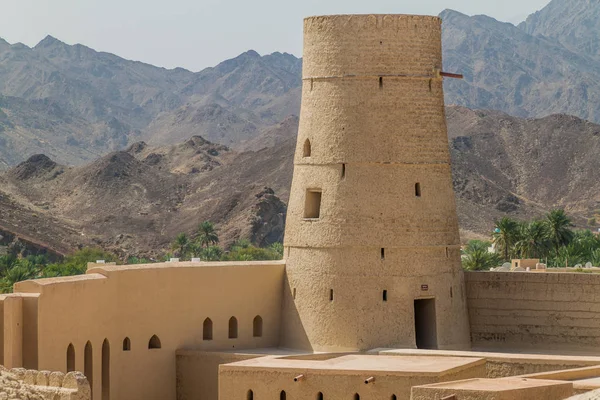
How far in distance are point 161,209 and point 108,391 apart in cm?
9092

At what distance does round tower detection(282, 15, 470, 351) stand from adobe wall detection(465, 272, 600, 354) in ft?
2.62

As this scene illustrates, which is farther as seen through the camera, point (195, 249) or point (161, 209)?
point (161, 209)

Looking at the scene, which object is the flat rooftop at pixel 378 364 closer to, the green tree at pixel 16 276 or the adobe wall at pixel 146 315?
the adobe wall at pixel 146 315

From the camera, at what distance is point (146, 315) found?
78.3 ft

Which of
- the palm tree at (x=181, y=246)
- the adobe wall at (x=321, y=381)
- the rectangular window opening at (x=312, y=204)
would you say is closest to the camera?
the adobe wall at (x=321, y=381)

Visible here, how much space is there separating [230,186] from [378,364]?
3862 inches

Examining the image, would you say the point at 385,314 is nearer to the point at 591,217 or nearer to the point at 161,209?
the point at 161,209

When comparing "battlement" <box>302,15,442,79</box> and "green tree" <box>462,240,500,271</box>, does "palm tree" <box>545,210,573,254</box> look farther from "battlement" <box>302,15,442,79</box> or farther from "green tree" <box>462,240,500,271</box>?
"battlement" <box>302,15,442,79</box>

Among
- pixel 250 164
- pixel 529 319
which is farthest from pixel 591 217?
pixel 529 319

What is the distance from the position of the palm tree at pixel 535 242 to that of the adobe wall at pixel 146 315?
40.6m

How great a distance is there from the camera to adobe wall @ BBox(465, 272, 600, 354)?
2506cm

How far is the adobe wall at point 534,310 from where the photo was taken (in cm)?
2506

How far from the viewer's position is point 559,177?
130 m

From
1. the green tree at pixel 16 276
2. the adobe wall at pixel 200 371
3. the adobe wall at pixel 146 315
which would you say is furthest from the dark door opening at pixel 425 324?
the green tree at pixel 16 276
